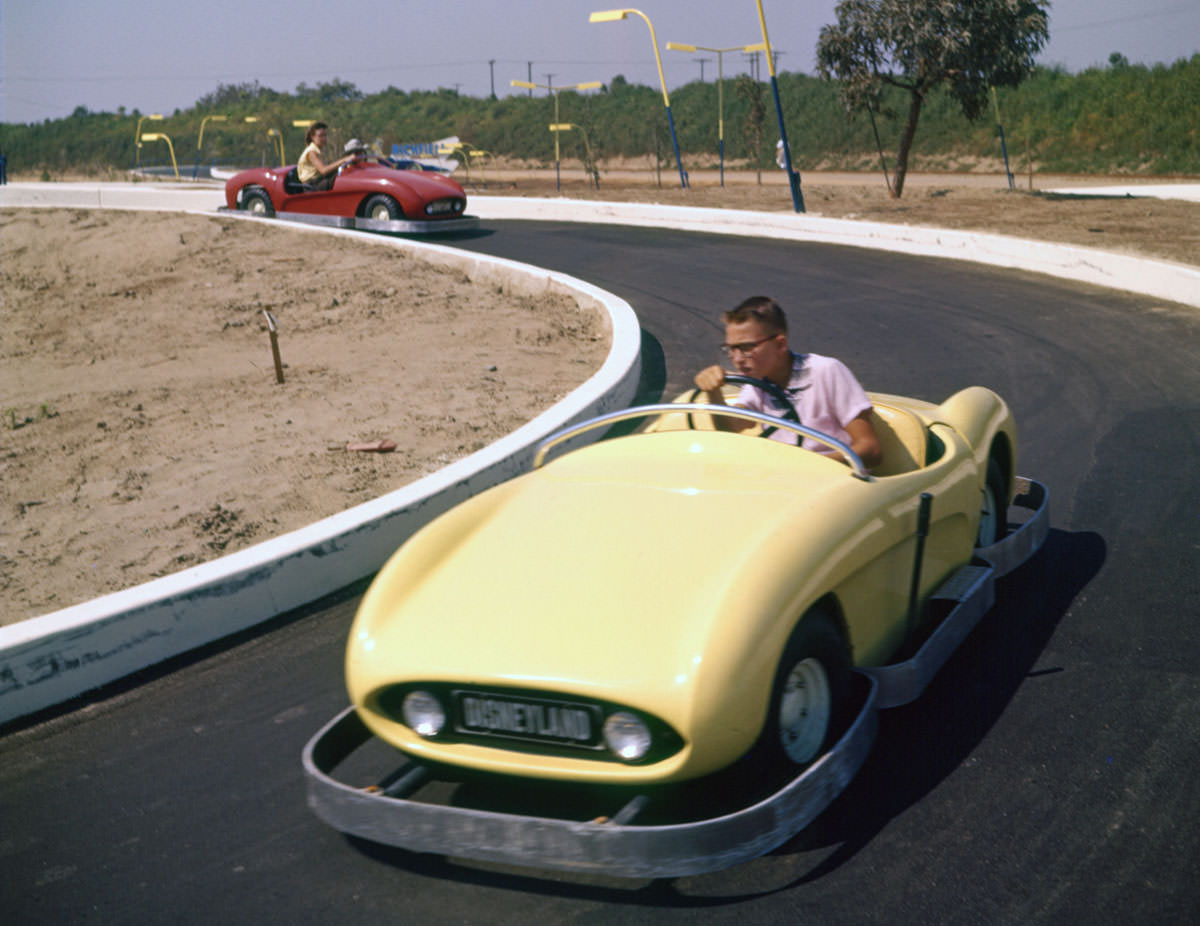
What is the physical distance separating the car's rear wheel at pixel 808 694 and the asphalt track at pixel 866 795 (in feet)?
0.67

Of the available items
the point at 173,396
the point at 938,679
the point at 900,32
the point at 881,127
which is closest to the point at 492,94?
the point at 881,127

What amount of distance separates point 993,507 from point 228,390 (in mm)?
6672

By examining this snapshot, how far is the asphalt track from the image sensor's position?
9.69 ft

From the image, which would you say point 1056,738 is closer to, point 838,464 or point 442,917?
point 838,464

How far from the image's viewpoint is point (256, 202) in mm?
19141

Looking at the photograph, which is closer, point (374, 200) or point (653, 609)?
point (653, 609)

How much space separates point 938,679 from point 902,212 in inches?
646

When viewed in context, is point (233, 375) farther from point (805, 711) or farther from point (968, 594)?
point (805, 711)

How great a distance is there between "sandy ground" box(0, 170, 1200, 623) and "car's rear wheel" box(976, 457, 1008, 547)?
3144 millimetres

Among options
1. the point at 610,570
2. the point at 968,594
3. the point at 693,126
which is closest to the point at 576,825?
the point at 610,570

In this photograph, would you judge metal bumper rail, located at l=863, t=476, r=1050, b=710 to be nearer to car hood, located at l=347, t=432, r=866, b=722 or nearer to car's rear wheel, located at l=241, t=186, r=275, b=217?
car hood, located at l=347, t=432, r=866, b=722

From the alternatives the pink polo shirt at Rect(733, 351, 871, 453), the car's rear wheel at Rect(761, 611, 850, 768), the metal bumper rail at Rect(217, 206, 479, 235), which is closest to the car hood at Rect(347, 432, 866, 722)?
the car's rear wheel at Rect(761, 611, 850, 768)

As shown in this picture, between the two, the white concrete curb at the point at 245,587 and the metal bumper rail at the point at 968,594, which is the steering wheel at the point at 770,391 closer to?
the metal bumper rail at the point at 968,594

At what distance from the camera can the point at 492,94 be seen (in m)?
91.4
